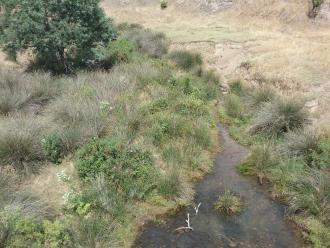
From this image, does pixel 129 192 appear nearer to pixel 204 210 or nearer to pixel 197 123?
pixel 204 210

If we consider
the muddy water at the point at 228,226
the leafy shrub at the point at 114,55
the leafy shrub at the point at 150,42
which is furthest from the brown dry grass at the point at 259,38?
the muddy water at the point at 228,226

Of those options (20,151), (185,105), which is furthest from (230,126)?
(20,151)

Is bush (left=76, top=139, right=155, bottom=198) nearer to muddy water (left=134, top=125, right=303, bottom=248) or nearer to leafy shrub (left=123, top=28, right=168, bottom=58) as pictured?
muddy water (left=134, top=125, right=303, bottom=248)

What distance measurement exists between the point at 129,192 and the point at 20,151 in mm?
3190

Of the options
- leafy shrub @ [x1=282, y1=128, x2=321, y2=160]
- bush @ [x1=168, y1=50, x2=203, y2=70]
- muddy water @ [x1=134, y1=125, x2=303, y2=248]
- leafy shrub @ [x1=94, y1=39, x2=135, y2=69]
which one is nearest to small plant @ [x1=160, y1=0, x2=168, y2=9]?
bush @ [x1=168, y1=50, x2=203, y2=70]

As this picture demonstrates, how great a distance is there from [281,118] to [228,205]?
446cm

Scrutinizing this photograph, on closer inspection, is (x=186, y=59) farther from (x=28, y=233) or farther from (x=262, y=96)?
(x=28, y=233)

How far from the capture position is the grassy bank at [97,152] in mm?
7992

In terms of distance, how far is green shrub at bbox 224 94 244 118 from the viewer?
1505cm

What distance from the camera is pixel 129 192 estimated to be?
30.8 feet

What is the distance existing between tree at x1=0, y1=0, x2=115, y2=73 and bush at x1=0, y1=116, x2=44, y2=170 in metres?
6.75

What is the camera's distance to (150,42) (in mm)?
23078

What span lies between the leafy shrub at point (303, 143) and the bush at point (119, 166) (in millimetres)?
4111

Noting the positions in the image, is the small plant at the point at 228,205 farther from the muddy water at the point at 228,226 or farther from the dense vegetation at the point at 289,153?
the dense vegetation at the point at 289,153
